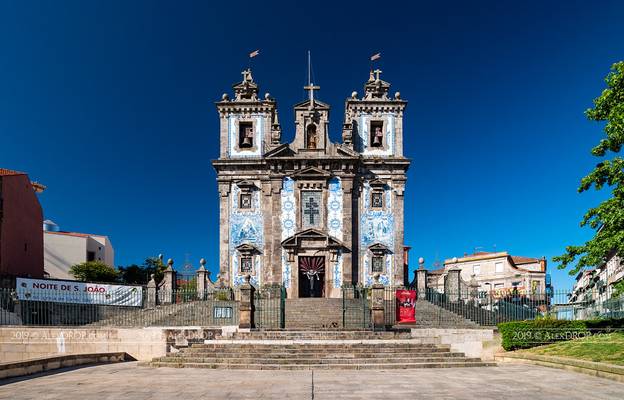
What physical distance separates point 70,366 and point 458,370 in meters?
11.7

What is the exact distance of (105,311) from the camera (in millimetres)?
24281

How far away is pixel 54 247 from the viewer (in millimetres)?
44719

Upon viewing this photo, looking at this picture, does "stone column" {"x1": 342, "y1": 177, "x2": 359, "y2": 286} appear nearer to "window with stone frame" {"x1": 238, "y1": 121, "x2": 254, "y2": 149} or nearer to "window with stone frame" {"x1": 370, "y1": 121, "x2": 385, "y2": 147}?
"window with stone frame" {"x1": 370, "y1": 121, "x2": 385, "y2": 147}

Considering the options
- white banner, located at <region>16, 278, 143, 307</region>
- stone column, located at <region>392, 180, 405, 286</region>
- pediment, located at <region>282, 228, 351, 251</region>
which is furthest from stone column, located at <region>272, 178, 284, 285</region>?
white banner, located at <region>16, 278, 143, 307</region>

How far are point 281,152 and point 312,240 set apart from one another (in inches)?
244

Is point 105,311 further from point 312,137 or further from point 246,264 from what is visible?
point 312,137

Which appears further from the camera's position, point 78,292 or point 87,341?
point 78,292

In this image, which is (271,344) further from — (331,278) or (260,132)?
(260,132)

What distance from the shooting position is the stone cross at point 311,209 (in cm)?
3169

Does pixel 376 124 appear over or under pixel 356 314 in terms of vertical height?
over

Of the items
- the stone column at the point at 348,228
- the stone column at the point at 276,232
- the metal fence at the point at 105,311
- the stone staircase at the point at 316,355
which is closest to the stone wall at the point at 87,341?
the stone staircase at the point at 316,355

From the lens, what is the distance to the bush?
54.6 feet

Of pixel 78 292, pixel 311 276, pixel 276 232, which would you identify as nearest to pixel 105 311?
pixel 78 292

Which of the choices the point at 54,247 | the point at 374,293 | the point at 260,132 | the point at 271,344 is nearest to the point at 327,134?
the point at 260,132
